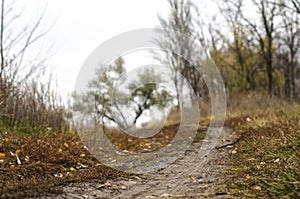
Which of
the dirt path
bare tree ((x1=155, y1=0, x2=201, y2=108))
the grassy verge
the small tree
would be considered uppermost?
bare tree ((x1=155, y1=0, x2=201, y2=108))

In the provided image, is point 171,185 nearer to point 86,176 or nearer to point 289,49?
point 86,176

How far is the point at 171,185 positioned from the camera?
4.21 metres

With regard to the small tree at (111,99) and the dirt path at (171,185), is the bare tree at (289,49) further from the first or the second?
the dirt path at (171,185)

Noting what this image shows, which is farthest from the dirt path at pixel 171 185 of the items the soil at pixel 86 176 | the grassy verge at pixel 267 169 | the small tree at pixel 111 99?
the small tree at pixel 111 99

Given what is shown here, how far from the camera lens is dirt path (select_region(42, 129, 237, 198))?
12.3 ft

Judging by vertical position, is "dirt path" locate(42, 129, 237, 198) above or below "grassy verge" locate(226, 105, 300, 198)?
below

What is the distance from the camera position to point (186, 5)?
77.9ft

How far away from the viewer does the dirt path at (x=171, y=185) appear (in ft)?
12.3

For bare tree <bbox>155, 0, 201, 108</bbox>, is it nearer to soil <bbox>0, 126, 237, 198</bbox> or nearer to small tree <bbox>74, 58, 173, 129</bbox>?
small tree <bbox>74, 58, 173, 129</bbox>

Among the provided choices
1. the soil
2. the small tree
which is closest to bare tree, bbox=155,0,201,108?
the small tree

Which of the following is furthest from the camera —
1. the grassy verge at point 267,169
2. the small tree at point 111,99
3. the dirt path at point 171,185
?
the small tree at point 111,99

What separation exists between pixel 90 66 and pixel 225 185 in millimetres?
3873

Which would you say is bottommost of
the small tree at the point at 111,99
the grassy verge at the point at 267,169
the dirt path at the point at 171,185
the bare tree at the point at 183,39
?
the dirt path at the point at 171,185

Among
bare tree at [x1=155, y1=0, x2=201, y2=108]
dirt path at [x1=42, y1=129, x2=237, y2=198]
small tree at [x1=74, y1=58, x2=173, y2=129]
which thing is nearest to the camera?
dirt path at [x1=42, y1=129, x2=237, y2=198]
